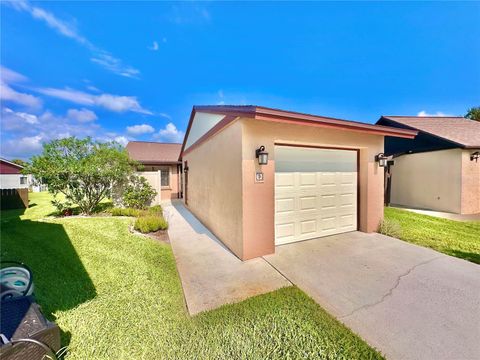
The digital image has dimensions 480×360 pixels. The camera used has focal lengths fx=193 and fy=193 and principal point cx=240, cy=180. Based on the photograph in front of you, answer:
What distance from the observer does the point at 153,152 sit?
52.3ft

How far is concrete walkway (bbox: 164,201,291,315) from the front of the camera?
3018 millimetres

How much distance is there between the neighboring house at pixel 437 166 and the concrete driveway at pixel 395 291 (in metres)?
7.49

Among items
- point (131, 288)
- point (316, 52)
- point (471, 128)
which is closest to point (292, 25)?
point (316, 52)

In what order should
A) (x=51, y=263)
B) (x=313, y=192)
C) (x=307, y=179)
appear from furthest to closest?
(x=313, y=192) < (x=307, y=179) < (x=51, y=263)

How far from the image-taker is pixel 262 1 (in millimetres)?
6629

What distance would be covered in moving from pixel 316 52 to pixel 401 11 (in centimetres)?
348

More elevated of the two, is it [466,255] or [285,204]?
[285,204]

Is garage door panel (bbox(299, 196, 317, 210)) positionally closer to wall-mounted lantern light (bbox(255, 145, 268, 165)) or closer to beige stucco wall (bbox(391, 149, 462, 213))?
wall-mounted lantern light (bbox(255, 145, 268, 165))

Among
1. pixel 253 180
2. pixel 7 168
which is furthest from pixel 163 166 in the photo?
pixel 7 168

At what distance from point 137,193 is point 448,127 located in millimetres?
17847

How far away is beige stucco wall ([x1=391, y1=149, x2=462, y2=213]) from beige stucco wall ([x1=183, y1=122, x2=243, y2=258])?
37.1 ft

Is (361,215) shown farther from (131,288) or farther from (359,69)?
(359,69)

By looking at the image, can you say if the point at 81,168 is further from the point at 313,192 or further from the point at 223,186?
the point at 313,192

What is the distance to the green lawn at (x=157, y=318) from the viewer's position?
2059 millimetres
